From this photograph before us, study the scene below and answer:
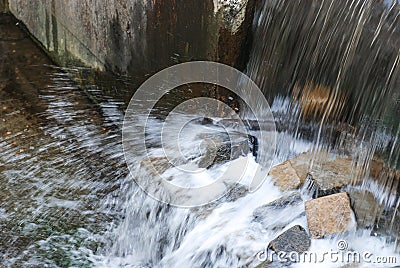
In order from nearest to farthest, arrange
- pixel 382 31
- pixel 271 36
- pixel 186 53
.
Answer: pixel 382 31 < pixel 271 36 < pixel 186 53

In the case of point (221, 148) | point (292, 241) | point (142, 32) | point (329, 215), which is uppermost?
point (142, 32)

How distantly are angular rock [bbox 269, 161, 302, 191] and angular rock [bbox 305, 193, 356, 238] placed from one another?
0.75ft

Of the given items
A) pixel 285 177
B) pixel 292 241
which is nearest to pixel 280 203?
pixel 285 177

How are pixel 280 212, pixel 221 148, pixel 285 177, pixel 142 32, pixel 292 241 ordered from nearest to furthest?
pixel 292 241 → pixel 280 212 → pixel 285 177 → pixel 221 148 → pixel 142 32

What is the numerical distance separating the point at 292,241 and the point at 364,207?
0.43 m

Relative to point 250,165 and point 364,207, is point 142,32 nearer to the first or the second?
point 250,165

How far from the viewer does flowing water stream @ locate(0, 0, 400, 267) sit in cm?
297

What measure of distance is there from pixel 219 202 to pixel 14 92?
2.77 m

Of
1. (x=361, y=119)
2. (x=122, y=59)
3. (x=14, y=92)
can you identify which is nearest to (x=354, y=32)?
(x=361, y=119)

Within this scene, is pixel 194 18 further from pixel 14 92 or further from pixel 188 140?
pixel 14 92

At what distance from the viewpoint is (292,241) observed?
2.92m

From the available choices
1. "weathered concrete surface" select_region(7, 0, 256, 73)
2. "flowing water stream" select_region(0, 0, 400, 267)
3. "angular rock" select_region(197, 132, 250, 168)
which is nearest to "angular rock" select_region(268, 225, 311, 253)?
"flowing water stream" select_region(0, 0, 400, 267)

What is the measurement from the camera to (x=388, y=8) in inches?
118

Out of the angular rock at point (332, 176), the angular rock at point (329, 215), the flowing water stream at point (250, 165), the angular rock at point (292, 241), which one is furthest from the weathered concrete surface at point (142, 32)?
the angular rock at point (292, 241)
